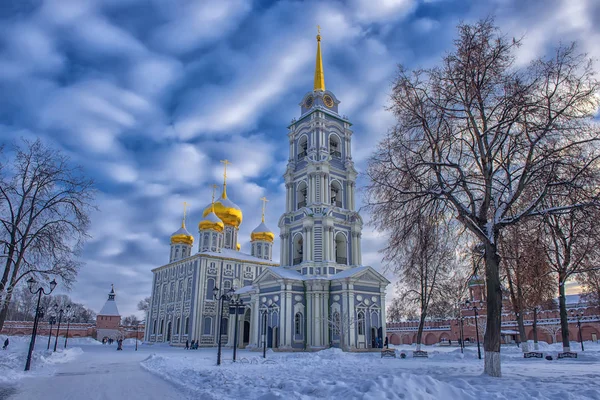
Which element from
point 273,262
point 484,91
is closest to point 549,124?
point 484,91

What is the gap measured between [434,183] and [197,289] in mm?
39303

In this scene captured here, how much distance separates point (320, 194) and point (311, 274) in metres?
6.94

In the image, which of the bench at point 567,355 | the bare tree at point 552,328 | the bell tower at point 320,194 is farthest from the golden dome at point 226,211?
the bench at point 567,355

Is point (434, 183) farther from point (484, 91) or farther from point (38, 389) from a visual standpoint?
point (38, 389)

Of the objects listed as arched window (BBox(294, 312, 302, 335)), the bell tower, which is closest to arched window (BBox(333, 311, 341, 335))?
arched window (BBox(294, 312, 302, 335))

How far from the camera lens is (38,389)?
11.5 metres

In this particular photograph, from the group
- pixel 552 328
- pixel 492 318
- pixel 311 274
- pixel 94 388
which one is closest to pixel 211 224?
pixel 311 274

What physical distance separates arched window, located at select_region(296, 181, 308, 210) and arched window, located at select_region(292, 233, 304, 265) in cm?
285

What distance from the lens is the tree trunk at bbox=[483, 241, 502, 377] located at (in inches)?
461

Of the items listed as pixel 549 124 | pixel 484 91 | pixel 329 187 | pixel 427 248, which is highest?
pixel 329 187

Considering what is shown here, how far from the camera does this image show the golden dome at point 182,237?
60.6 metres

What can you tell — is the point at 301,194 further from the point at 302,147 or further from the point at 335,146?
the point at 335,146

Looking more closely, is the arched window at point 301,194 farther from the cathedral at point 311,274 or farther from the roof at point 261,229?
the roof at point 261,229

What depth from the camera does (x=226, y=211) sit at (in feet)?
194
